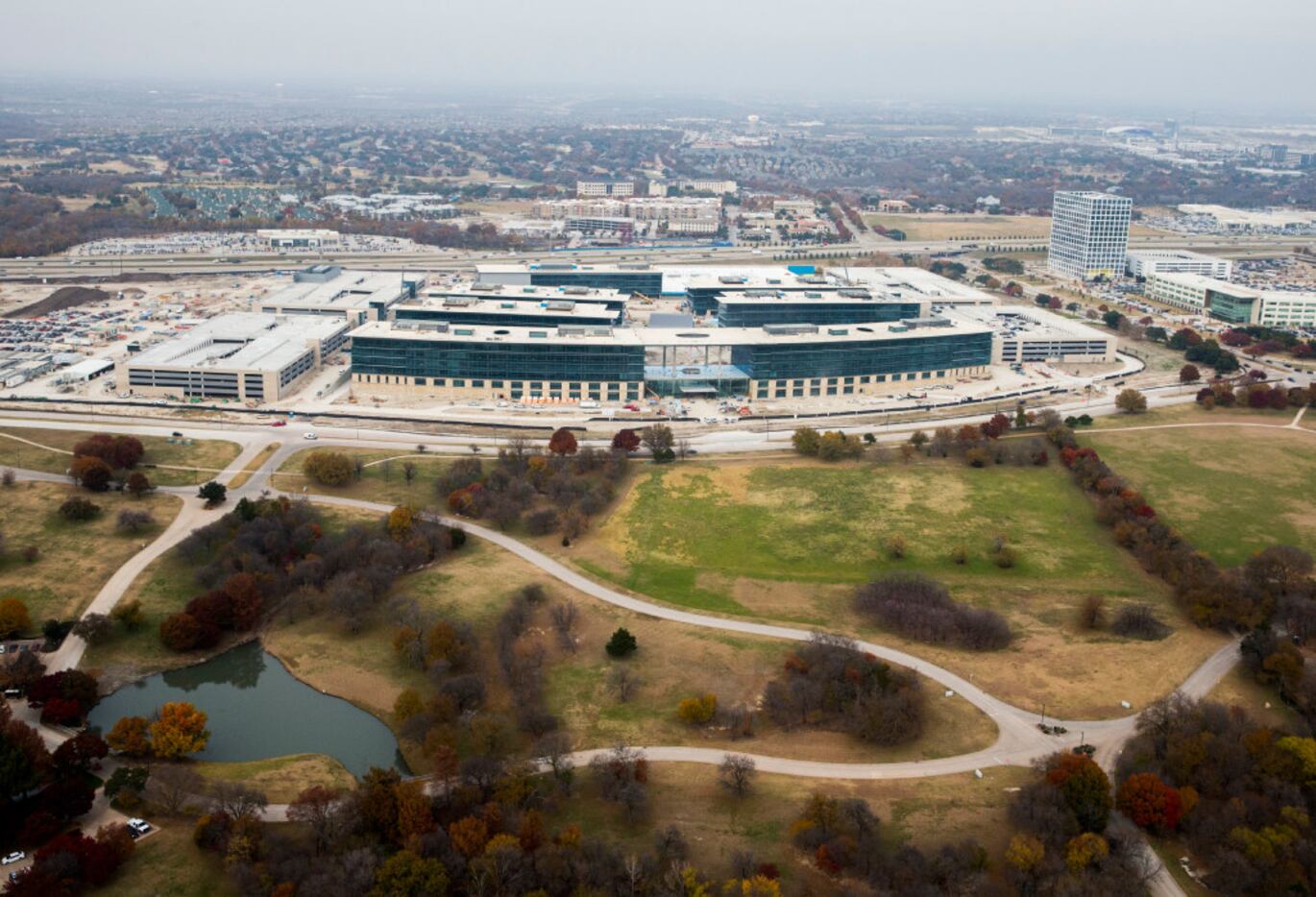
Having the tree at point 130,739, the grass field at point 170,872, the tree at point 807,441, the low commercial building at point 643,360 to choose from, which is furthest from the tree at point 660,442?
the grass field at point 170,872

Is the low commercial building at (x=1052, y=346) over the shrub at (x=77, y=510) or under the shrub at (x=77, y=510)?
over

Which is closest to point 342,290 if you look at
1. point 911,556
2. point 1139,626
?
point 911,556

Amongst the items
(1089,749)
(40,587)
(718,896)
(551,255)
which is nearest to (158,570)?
(40,587)

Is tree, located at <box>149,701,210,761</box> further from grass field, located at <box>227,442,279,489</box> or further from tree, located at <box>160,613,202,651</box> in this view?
grass field, located at <box>227,442,279,489</box>

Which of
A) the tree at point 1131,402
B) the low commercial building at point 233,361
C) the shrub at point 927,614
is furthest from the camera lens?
the tree at point 1131,402

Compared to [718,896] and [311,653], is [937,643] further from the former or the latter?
[311,653]

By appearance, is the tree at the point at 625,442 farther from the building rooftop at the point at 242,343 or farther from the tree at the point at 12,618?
the tree at the point at 12,618
